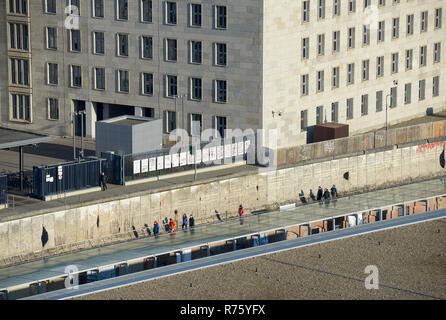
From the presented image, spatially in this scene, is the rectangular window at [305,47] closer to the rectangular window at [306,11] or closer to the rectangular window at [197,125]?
the rectangular window at [306,11]

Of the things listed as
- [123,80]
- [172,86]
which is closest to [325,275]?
[172,86]

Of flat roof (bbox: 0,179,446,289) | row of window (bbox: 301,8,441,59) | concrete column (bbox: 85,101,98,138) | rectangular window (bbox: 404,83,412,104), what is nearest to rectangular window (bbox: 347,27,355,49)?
row of window (bbox: 301,8,441,59)

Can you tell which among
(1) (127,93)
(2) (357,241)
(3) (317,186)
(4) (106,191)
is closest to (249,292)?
(2) (357,241)

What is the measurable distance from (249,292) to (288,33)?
31948 mm

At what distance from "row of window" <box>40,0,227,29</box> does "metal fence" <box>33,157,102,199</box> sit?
15496mm

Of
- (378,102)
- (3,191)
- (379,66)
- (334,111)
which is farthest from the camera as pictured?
(378,102)

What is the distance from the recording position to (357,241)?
91625 millimetres

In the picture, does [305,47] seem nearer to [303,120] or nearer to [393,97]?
[303,120]

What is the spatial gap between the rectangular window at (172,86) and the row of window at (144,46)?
4.58 ft

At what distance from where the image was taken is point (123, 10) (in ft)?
364

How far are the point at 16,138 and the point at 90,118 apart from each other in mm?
19152

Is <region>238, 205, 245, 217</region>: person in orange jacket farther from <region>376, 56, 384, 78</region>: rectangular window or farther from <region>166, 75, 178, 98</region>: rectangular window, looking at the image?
<region>376, 56, 384, 78</region>: rectangular window

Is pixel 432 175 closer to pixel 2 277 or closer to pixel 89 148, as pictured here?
pixel 89 148

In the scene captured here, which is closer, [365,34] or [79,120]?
[79,120]
